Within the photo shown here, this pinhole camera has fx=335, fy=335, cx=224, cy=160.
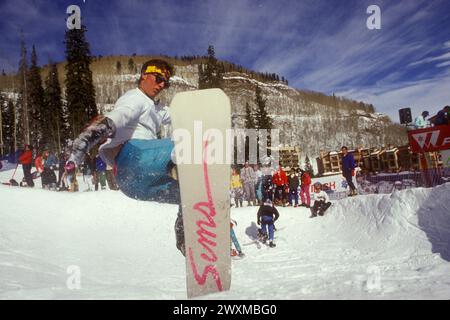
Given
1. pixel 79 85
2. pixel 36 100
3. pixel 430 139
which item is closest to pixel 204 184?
pixel 430 139

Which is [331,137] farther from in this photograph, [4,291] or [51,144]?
[4,291]

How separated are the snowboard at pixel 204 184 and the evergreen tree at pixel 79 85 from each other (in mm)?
19375

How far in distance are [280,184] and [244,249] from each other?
3.97 meters

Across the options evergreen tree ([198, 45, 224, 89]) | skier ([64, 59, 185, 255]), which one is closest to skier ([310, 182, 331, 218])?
evergreen tree ([198, 45, 224, 89])

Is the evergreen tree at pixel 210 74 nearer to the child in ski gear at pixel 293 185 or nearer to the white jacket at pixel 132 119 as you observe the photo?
the white jacket at pixel 132 119

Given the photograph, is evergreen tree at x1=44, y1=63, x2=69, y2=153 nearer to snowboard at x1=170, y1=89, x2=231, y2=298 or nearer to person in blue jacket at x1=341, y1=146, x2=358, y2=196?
person in blue jacket at x1=341, y1=146, x2=358, y2=196

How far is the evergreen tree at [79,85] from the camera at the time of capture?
816 inches

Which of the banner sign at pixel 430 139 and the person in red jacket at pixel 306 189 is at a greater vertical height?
the banner sign at pixel 430 139

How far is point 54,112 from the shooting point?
2877 cm

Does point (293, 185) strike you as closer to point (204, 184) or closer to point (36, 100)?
point (204, 184)

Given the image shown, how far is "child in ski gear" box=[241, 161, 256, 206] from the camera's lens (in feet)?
36.9

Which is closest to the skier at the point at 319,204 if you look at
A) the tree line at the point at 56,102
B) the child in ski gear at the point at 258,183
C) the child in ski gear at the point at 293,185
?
the child in ski gear at the point at 293,185

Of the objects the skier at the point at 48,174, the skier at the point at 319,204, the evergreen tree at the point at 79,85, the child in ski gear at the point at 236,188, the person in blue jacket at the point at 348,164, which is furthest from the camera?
the evergreen tree at the point at 79,85

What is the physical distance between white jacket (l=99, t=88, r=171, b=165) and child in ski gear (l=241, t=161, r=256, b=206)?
8391mm
